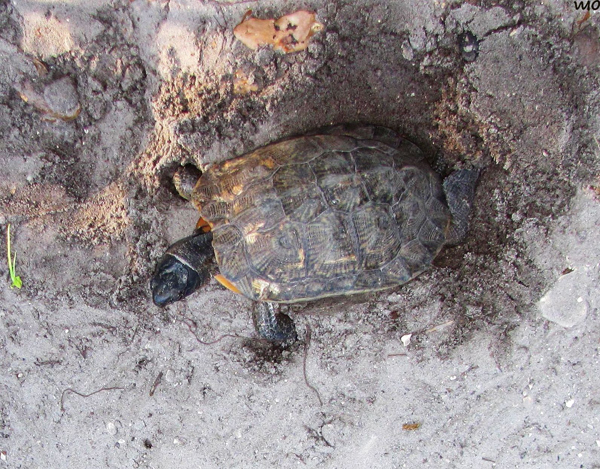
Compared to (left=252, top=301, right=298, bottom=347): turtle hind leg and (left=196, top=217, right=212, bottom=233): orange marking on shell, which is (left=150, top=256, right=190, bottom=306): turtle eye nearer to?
(left=196, top=217, right=212, bottom=233): orange marking on shell

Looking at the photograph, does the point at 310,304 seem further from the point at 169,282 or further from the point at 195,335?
the point at 169,282

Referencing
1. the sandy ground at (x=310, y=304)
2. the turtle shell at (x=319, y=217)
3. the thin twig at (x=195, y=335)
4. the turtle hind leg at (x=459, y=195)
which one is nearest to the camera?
the turtle shell at (x=319, y=217)

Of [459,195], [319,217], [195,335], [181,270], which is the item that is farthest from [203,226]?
[459,195]

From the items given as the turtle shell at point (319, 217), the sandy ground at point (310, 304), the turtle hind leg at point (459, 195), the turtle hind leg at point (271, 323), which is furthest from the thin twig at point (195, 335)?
the turtle hind leg at point (459, 195)

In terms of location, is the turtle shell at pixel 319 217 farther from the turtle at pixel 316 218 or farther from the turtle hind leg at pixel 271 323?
the turtle hind leg at pixel 271 323

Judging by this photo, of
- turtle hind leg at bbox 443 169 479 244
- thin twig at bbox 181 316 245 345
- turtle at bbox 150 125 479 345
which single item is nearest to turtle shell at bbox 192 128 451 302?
turtle at bbox 150 125 479 345
